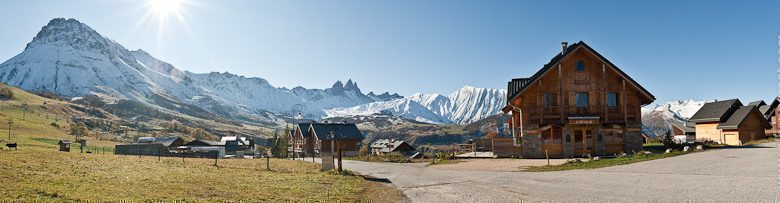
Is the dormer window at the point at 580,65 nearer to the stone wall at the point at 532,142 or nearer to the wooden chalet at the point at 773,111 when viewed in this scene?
Result: the stone wall at the point at 532,142

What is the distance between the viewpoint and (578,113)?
39844mm

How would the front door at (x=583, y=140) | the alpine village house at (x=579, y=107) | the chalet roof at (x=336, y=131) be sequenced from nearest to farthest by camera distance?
the front door at (x=583, y=140) < the alpine village house at (x=579, y=107) < the chalet roof at (x=336, y=131)

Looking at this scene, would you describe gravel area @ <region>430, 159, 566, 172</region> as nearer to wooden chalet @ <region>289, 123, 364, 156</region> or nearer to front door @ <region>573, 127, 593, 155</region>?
front door @ <region>573, 127, 593, 155</region>

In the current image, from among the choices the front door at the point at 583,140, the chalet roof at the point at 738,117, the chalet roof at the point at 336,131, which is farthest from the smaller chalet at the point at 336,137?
the chalet roof at the point at 738,117

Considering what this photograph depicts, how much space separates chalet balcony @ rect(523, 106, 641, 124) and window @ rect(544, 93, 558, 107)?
0.55 metres

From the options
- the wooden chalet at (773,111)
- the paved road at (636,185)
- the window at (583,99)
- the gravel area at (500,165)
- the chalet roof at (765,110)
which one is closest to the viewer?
the paved road at (636,185)

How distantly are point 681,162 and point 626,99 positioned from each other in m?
16.6

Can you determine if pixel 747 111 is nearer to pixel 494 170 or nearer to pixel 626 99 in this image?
pixel 626 99

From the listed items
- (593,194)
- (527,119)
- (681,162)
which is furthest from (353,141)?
(593,194)

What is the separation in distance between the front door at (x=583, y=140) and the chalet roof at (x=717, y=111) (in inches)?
953

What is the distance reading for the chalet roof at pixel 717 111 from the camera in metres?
53.2

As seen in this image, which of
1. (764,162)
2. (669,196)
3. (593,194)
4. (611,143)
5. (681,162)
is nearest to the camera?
(669,196)

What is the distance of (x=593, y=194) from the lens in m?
15.4

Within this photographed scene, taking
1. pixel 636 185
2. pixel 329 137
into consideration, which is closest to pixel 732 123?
pixel 636 185
